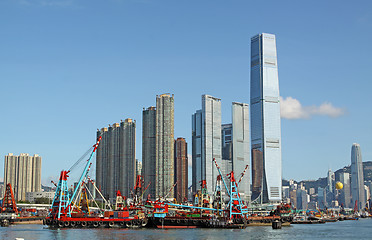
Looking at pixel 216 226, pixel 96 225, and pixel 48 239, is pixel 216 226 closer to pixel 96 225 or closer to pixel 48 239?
pixel 96 225

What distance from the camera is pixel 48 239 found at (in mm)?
115812

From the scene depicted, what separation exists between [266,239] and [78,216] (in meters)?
66.2

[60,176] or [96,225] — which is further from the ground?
[60,176]

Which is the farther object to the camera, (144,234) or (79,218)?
(79,218)

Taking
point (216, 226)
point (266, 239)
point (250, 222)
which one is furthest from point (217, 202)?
point (266, 239)

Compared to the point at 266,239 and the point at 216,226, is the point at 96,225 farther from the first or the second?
the point at 266,239

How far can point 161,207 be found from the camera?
16525cm

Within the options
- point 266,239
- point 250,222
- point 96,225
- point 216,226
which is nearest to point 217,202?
point 250,222

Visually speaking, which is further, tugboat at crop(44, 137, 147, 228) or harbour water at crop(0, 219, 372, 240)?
tugboat at crop(44, 137, 147, 228)

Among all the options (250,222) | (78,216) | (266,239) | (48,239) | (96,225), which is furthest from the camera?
(250,222)

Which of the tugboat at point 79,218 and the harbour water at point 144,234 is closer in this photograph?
the harbour water at point 144,234

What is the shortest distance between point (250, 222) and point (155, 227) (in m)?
51.5

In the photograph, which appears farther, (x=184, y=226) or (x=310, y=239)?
(x=184, y=226)

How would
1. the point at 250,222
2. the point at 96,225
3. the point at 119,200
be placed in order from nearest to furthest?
the point at 96,225 → the point at 119,200 → the point at 250,222
